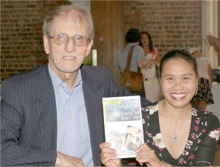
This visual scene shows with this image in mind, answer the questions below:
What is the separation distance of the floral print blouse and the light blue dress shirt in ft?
1.17

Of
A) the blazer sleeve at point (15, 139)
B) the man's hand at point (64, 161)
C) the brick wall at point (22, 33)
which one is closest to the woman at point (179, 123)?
the man's hand at point (64, 161)

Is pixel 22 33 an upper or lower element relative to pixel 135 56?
upper

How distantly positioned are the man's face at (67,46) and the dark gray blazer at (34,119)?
4.3 inches

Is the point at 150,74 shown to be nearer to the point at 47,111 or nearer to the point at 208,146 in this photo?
the point at 208,146

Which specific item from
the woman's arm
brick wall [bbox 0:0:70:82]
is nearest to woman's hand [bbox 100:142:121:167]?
the woman's arm

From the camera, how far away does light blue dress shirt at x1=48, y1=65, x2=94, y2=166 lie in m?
1.90

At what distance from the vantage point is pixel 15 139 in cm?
172

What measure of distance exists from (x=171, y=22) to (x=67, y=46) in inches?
261

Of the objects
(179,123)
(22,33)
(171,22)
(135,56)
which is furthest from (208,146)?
(22,33)

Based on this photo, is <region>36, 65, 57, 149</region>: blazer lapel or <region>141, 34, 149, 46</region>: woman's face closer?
<region>36, 65, 57, 149</region>: blazer lapel

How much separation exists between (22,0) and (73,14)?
22.6 feet

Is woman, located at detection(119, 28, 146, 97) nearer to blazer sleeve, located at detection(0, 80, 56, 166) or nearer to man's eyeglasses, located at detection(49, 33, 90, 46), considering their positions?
man's eyeglasses, located at detection(49, 33, 90, 46)

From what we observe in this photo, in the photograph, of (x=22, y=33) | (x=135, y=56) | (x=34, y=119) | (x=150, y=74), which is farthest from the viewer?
(x=22, y=33)

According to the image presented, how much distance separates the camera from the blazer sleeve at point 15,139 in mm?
1644
